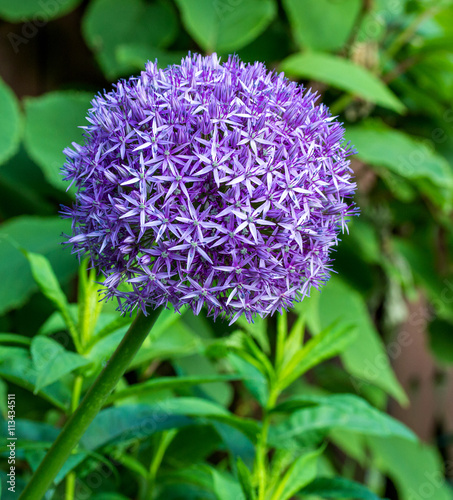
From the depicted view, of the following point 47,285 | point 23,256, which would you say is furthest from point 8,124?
point 47,285

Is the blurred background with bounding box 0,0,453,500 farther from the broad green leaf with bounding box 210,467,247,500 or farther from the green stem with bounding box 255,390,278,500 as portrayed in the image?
the broad green leaf with bounding box 210,467,247,500

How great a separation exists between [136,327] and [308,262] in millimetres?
162

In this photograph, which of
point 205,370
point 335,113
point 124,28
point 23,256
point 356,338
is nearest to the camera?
point 23,256

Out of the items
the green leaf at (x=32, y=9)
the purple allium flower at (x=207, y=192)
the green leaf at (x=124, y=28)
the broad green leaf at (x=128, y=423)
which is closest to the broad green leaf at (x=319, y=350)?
the broad green leaf at (x=128, y=423)

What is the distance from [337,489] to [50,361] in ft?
1.32

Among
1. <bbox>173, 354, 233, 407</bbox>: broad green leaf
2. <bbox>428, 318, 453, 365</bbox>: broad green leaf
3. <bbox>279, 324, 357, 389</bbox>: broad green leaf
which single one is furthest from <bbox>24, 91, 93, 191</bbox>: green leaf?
<bbox>428, 318, 453, 365</bbox>: broad green leaf

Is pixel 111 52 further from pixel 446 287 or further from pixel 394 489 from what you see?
pixel 394 489

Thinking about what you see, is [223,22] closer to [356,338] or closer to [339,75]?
[339,75]

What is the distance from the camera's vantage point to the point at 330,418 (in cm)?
80

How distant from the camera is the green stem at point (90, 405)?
49cm

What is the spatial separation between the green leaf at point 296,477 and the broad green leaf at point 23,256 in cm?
65

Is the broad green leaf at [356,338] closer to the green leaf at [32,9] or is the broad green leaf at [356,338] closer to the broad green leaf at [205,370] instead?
the broad green leaf at [205,370]

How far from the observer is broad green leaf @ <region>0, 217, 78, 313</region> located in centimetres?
112

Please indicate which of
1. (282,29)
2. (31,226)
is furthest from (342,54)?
(31,226)
